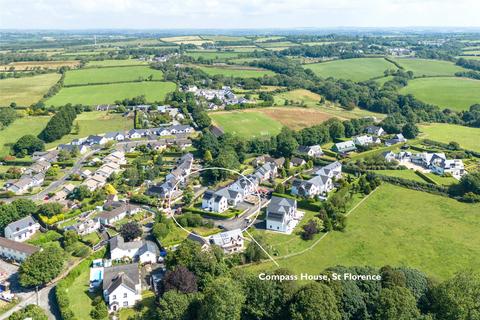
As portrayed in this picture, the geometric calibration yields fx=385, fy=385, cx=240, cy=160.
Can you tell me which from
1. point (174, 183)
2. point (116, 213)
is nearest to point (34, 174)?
point (116, 213)

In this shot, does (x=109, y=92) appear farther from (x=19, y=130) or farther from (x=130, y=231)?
(x=130, y=231)

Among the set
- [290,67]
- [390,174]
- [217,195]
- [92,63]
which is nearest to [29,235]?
[217,195]

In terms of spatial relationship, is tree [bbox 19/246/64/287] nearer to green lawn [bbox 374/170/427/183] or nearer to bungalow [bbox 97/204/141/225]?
bungalow [bbox 97/204/141/225]

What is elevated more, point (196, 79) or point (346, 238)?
point (196, 79)

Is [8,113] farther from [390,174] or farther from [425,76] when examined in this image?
[425,76]

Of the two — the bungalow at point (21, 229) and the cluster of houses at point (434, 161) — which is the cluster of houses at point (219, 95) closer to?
the cluster of houses at point (434, 161)

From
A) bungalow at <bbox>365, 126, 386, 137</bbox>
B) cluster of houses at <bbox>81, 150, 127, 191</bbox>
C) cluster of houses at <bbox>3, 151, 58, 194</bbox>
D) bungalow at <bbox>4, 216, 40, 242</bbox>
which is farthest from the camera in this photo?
bungalow at <bbox>365, 126, 386, 137</bbox>

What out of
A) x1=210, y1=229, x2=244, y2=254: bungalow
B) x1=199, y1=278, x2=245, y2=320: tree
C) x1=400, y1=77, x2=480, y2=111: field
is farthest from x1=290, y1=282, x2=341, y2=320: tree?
x1=400, y1=77, x2=480, y2=111: field

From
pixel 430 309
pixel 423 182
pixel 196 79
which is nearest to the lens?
pixel 430 309
